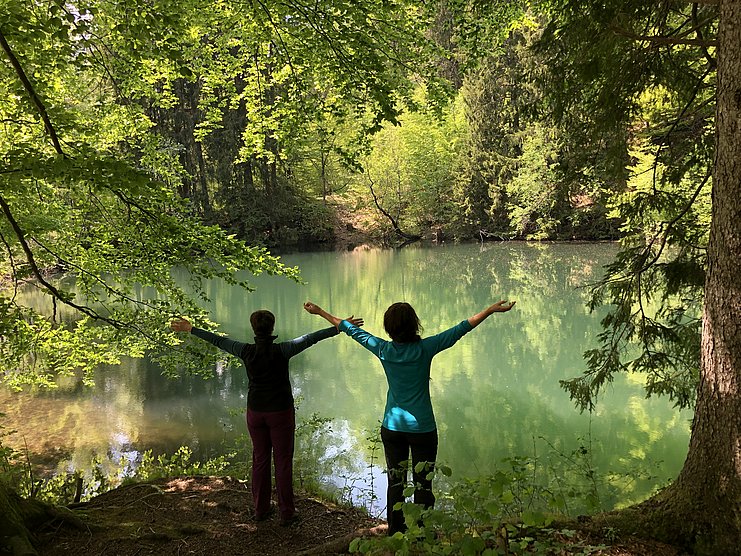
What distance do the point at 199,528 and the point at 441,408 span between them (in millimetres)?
5320

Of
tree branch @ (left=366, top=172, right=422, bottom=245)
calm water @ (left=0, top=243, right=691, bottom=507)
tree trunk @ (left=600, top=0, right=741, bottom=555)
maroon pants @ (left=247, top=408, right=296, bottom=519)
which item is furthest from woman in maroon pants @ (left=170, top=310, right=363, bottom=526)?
tree branch @ (left=366, top=172, right=422, bottom=245)

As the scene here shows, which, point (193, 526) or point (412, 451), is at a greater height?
point (412, 451)

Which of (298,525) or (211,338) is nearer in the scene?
(211,338)

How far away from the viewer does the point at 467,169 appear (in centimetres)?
2920

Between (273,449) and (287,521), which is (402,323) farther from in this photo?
(287,521)

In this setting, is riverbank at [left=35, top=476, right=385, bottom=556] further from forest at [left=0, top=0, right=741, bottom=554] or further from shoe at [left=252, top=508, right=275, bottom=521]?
forest at [left=0, top=0, right=741, bottom=554]

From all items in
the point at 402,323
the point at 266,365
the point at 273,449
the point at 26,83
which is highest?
the point at 26,83

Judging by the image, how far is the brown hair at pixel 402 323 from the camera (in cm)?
254

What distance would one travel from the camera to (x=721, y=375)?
216 centimetres

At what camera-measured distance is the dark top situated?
3.08 metres

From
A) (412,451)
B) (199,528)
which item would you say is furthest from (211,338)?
(412,451)

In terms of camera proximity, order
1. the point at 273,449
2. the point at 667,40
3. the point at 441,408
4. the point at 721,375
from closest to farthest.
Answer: the point at 721,375 < the point at 667,40 < the point at 273,449 < the point at 441,408

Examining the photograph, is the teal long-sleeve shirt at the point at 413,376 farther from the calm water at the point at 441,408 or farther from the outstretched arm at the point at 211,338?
the calm water at the point at 441,408

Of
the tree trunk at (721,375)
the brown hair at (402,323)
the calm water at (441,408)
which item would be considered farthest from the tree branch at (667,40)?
the calm water at (441,408)
